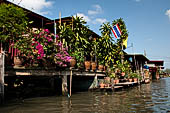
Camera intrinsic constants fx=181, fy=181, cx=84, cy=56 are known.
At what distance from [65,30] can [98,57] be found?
16.7ft

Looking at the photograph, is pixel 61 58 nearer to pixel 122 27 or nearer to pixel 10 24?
pixel 10 24

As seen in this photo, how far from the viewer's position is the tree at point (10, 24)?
298 inches

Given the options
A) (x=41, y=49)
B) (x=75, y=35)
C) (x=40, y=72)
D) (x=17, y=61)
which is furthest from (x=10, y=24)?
(x=75, y=35)

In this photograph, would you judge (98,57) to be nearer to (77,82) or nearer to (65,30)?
(77,82)

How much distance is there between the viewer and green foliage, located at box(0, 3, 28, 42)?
758cm

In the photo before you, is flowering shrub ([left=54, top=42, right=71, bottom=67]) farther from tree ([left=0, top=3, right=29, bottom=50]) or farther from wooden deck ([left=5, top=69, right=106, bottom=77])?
tree ([left=0, top=3, right=29, bottom=50])

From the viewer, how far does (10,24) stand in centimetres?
773

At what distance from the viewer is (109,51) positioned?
17.7 meters

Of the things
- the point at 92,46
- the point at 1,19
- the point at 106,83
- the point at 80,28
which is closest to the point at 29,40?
the point at 1,19

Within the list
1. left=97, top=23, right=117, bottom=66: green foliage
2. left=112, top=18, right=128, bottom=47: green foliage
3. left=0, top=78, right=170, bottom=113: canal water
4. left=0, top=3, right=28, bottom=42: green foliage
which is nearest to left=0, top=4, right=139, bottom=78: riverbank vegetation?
left=0, top=3, right=28, bottom=42: green foliage

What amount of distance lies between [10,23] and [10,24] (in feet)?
0.14

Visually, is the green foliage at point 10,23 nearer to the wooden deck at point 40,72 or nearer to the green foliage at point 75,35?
the wooden deck at point 40,72

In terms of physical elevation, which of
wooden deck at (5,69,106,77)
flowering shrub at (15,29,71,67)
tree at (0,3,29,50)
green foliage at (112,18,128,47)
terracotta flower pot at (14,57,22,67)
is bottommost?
wooden deck at (5,69,106,77)

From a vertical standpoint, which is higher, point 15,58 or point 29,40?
point 29,40
